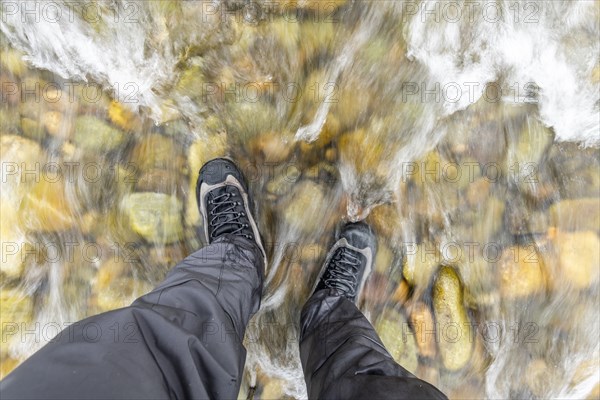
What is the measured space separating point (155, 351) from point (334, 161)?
1.44 meters

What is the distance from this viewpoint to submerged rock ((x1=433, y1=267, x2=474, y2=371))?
2217 mm

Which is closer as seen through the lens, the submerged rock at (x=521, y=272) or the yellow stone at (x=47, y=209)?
the submerged rock at (x=521, y=272)

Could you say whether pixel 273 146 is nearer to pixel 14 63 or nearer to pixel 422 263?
pixel 422 263

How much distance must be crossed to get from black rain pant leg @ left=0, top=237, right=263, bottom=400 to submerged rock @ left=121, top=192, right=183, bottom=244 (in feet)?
1.98

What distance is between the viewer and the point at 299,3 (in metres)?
2.10

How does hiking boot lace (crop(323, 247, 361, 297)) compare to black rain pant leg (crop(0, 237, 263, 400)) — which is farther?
hiking boot lace (crop(323, 247, 361, 297))

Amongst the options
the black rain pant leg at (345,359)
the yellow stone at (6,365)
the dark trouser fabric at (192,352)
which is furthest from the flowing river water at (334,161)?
the dark trouser fabric at (192,352)

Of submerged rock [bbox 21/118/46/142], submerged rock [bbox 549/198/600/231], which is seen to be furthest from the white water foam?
submerged rock [bbox 21/118/46/142]

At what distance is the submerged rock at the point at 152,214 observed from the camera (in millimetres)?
2293

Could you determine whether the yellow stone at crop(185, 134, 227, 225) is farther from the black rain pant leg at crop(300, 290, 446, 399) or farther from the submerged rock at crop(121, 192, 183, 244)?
the black rain pant leg at crop(300, 290, 446, 399)

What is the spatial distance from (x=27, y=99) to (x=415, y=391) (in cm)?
250

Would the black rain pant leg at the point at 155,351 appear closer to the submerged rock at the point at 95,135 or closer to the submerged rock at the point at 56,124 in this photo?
the submerged rock at the point at 95,135

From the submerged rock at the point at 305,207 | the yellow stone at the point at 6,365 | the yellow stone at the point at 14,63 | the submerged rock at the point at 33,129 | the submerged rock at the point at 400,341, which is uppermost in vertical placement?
the yellow stone at the point at 14,63

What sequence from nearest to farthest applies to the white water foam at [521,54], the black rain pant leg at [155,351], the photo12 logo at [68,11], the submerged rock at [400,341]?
the black rain pant leg at [155,351], the white water foam at [521,54], the photo12 logo at [68,11], the submerged rock at [400,341]
